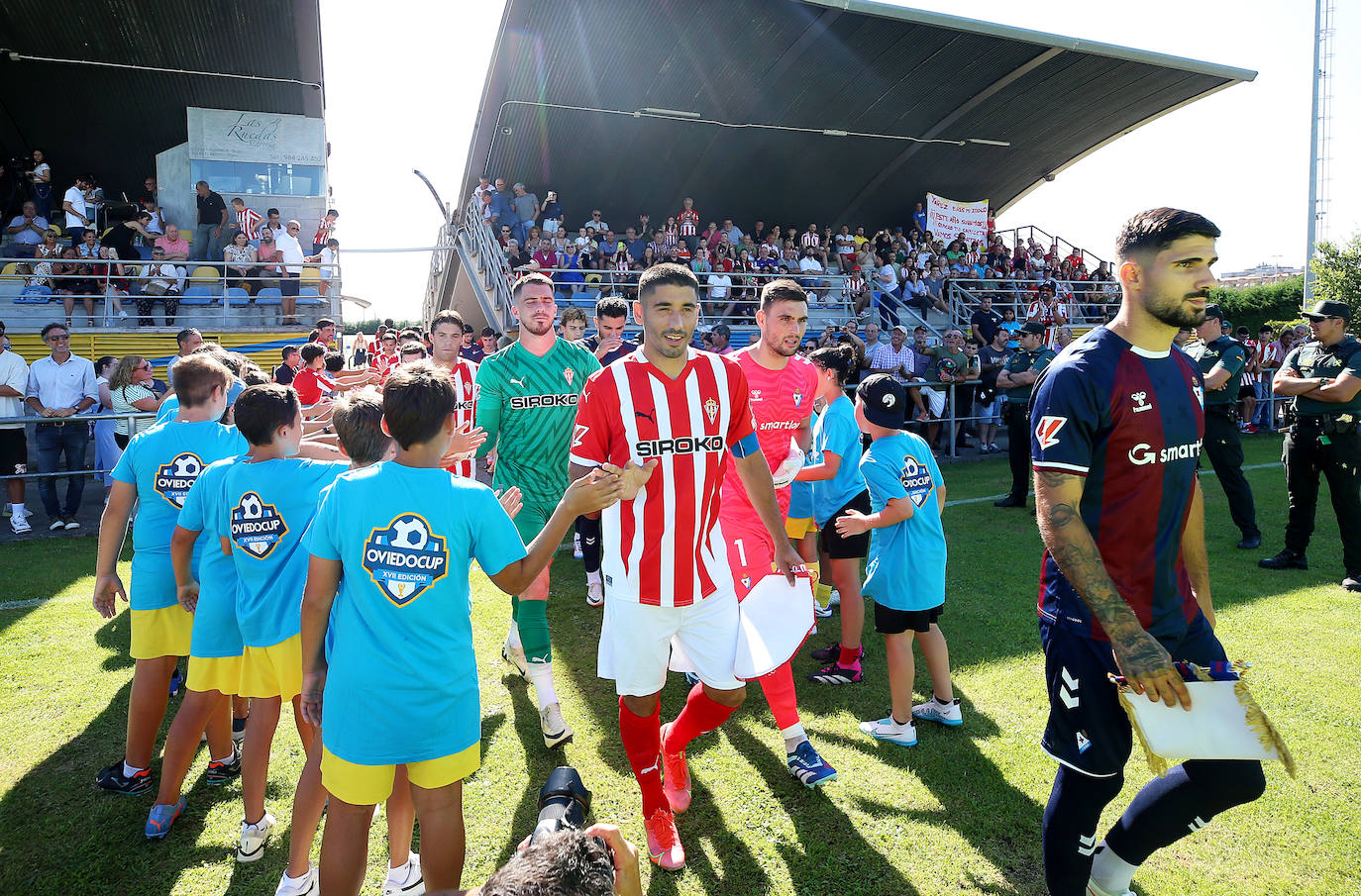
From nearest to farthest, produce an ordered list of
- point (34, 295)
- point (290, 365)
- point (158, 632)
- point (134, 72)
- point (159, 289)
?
point (158, 632) → point (290, 365) → point (34, 295) → point (159, 289) → point (134, 72)

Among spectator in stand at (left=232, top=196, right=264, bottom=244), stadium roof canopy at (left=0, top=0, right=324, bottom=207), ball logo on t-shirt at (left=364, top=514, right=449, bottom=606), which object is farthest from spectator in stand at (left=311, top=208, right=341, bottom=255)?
ball logo on t-shirt at (left=364, top=514, right=449, bottom=606)

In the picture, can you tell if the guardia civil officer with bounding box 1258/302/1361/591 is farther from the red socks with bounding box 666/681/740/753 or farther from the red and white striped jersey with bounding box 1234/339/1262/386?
the red and white striped jersey with bounding box 1234/339/1262/386

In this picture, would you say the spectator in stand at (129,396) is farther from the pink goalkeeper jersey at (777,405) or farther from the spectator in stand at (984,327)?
the spectator in stand at (984,327)

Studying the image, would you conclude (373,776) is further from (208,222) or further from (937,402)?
(208,222)

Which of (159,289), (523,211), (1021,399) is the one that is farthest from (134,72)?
(1021,399)

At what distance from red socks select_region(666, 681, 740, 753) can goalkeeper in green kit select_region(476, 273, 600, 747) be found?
1.33 m

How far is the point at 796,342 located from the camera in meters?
4.56

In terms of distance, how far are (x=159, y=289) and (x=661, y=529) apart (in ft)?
50.6

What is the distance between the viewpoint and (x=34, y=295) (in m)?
13.6

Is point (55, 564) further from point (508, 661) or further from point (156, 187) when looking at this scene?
point (156, 187)

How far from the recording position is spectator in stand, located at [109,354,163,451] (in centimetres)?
881

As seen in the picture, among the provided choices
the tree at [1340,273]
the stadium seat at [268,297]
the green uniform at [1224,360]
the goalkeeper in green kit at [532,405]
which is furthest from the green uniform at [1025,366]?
the tree at [1340,273]

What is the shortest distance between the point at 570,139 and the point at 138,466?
2123 cm

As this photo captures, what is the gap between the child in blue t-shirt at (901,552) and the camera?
384cm
